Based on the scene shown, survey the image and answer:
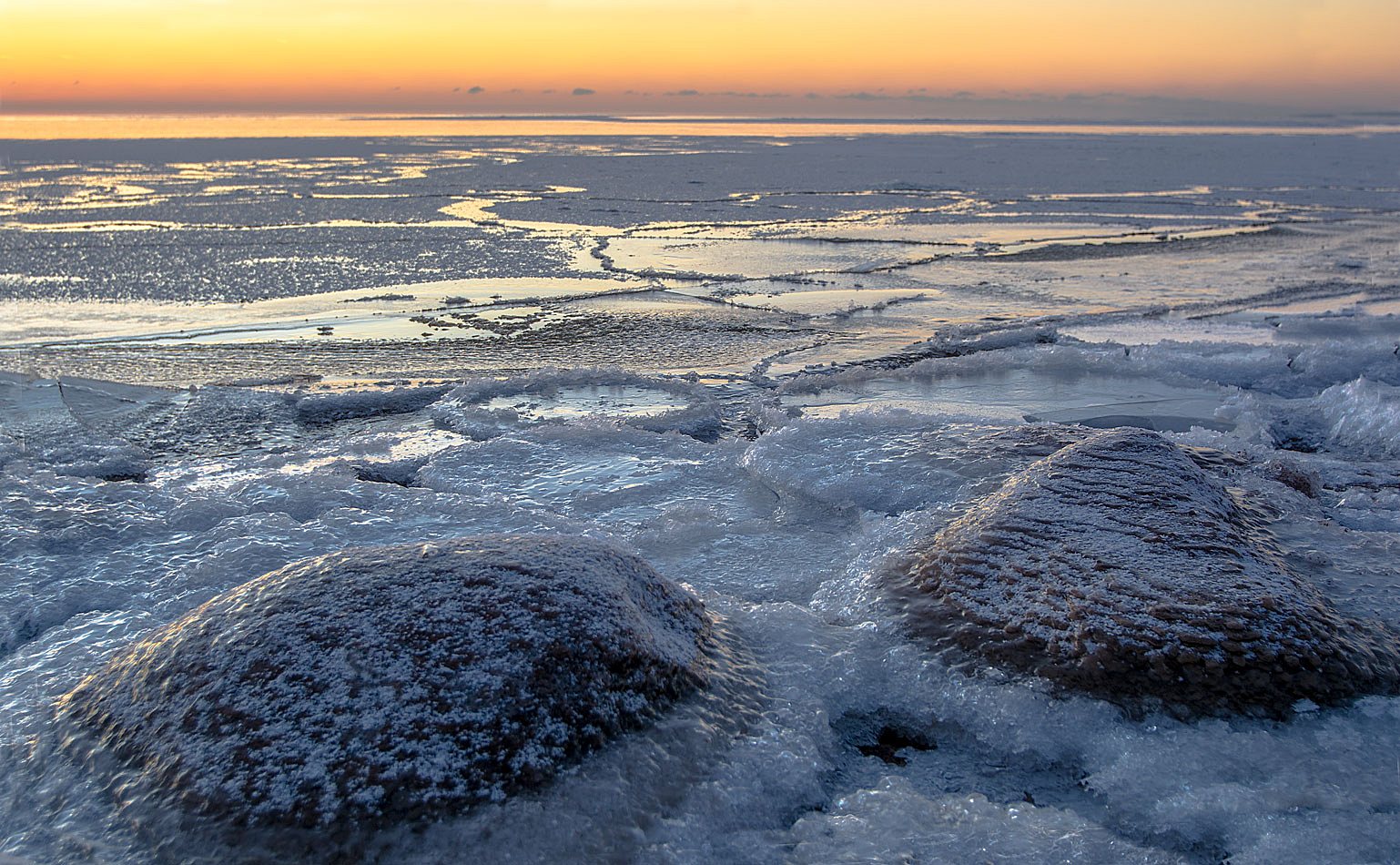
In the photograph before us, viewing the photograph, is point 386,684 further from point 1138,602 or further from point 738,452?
point 738,452

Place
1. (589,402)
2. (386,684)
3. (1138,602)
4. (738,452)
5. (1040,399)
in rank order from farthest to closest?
1. (1040,399)
2. (589,402)
3. (738,452)
4. (1138,602)
5. (386,684)

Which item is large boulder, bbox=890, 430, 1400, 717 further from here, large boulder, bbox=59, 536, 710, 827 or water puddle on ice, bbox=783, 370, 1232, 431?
water puddle on ice, bbox=783, 370, 1232, 431

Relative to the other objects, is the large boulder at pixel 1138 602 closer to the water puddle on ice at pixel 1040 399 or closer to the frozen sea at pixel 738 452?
the frozen sea at pixel 738 452

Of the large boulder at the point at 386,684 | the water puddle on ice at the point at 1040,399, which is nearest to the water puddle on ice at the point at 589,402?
the water puddle on ice at the point at 1040,399

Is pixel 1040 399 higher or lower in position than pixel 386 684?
lower

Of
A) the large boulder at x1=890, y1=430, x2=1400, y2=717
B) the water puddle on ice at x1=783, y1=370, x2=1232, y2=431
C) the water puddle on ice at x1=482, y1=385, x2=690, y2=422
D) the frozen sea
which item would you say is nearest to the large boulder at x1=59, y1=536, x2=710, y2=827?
the frozen sea

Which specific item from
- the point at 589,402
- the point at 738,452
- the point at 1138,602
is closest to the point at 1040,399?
the point at 738,452
